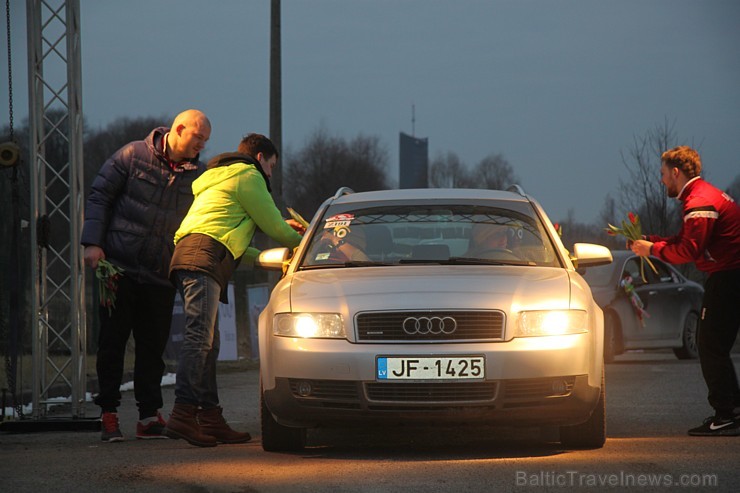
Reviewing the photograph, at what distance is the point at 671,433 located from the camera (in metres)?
8.51

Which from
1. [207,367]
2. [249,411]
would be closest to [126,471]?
[207,367]

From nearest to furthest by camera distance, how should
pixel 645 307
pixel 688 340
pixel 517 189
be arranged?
pixel 517 189 → pixel 645 307 → pixel 688 340

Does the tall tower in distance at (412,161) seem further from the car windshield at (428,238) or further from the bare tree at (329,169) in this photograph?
the car windshield at (428,238)

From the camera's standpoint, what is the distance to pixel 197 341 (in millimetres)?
8055

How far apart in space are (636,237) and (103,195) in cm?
374

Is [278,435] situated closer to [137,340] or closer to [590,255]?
[137,340]

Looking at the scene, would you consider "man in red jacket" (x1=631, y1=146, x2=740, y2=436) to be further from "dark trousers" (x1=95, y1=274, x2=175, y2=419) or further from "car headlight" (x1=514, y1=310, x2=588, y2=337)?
"dark trousers" (x1=95, y1=274, x2=175, y2=419)

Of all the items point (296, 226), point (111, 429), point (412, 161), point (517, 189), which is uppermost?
point (412, 161)

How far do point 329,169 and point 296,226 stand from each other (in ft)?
347

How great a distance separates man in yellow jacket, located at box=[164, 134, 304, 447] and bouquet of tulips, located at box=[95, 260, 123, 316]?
0.44 m

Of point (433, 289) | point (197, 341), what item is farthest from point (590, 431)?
point (197, 341)

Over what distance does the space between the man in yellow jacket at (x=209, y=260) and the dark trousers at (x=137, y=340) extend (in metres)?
0.45

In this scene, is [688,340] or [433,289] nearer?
[433,289]

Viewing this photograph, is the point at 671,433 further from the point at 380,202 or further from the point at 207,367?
the point at 207,367
